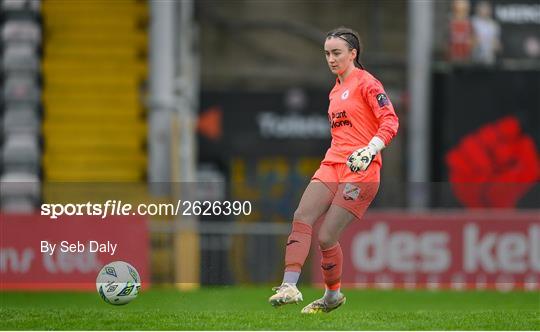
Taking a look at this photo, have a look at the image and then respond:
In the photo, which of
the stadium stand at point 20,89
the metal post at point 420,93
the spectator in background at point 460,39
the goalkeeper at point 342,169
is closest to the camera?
the goalkeeper at point 342,169

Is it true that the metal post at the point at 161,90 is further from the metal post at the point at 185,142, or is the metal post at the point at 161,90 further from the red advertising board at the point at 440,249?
the red advertising board at the point at 440,249

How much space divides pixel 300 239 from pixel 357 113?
101 cm

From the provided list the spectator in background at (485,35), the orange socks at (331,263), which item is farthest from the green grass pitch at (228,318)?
the spectator in background at (485,35)

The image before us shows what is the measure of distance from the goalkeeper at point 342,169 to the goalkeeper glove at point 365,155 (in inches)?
4.6

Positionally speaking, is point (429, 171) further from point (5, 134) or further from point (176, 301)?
point (176, 301)

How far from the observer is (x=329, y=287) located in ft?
38.0

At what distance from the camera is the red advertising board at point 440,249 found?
67.2 feet

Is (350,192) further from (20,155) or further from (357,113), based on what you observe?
(20,155)

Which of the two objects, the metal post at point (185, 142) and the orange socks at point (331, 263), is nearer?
the orange socks at point (331, 263)

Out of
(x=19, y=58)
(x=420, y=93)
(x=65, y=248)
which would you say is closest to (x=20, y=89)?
(x=19, y=58)

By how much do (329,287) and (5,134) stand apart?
12775mm

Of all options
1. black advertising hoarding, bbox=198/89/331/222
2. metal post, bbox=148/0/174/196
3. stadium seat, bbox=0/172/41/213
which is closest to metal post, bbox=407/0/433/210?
black advertising hoarding, bbox=198/89/331/222

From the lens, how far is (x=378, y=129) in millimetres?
11117

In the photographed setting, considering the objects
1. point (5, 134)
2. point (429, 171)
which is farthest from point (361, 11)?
point (5, 134)
